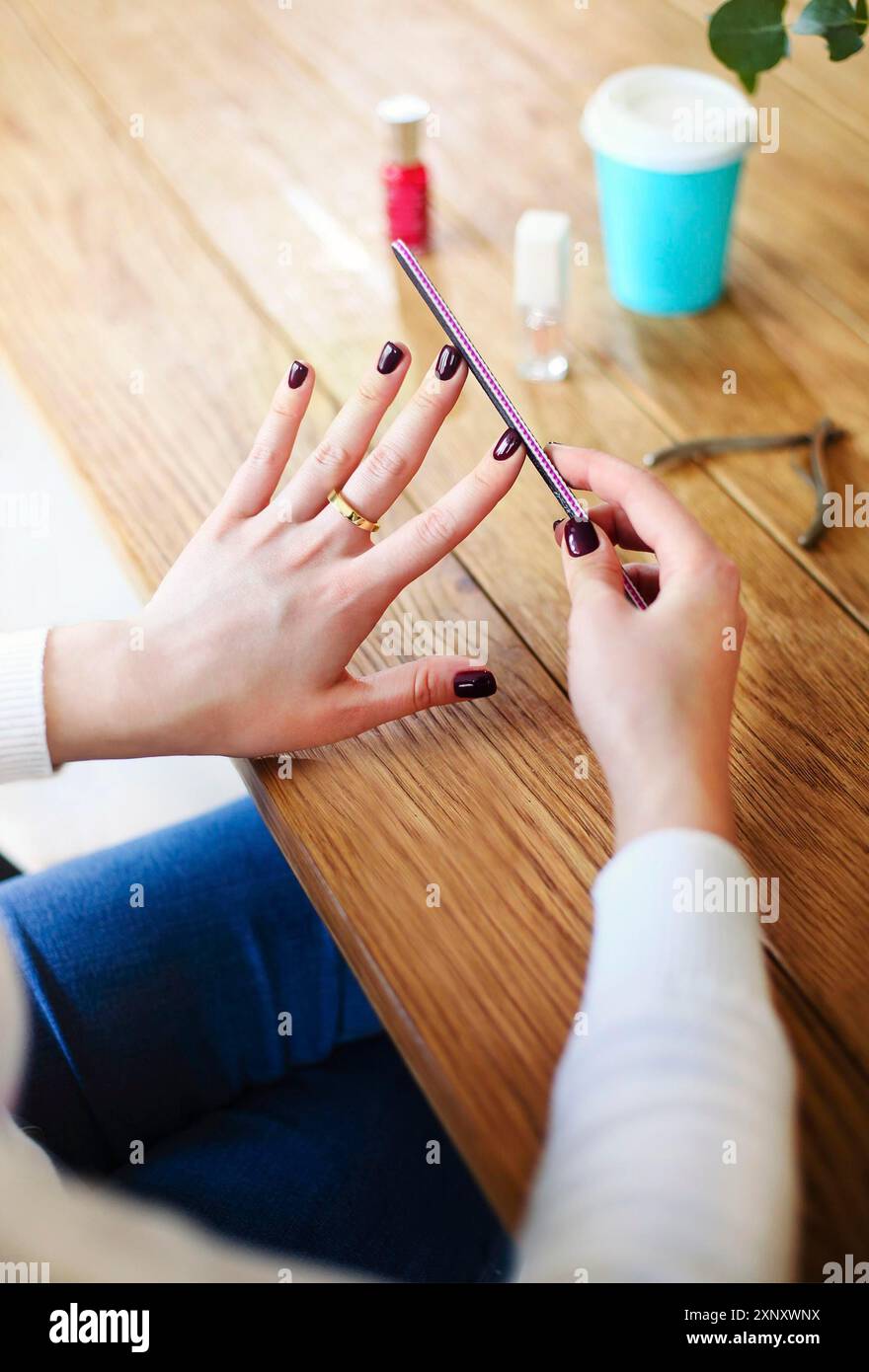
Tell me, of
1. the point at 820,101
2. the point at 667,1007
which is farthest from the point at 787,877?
the point at 820,101

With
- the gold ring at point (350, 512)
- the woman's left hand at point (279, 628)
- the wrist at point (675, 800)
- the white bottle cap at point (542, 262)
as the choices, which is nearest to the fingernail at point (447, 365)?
the woman's left hand at point (279, 628)

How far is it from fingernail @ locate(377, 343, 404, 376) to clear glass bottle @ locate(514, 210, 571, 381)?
0.64 ft

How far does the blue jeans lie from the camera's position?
72 centimetres

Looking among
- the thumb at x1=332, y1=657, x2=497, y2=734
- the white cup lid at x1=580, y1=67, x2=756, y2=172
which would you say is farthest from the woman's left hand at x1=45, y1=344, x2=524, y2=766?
the white cup lid at x1=580, y1=67, x2=756, y2=172

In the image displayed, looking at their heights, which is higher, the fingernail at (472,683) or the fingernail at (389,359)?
the fingernail at (389,359)

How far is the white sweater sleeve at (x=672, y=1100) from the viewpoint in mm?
481

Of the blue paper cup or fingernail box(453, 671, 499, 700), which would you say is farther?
the blue paper cup

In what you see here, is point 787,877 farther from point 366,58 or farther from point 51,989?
point 366,58

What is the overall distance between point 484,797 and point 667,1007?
Result: 188 millimetres

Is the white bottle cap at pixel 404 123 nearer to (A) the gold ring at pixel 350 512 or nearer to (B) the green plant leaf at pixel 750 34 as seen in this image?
(B) the green plant leaf at pixel 750 34

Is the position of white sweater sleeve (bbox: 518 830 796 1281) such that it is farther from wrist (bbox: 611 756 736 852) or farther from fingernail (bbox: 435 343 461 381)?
fingernail (bbox: 435 343 461 381)

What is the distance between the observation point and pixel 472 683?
0.71 meters

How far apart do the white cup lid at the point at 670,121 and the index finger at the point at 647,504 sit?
1.02ft
